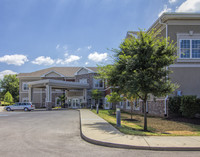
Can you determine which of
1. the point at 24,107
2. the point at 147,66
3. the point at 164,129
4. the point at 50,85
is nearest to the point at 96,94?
the point at 50,85

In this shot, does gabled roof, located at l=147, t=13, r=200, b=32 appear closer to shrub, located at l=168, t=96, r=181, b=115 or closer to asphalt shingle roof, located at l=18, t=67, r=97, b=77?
shrub, located at l=168, t=96, r=181, b=115

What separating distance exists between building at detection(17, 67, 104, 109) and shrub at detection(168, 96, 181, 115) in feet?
67.7

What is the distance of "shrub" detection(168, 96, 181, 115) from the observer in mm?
15353

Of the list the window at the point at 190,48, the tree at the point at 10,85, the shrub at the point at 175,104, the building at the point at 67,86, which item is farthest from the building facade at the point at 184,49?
the tree at the point at 10,85

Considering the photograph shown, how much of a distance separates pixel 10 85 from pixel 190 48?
227ft

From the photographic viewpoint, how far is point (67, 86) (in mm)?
35500

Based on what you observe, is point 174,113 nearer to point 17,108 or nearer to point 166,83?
point 166,83

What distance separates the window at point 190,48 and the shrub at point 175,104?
4.04 meters

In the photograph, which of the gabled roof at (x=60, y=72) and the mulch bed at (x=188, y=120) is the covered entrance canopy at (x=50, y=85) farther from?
the mulch bed at (x=188, y=120)

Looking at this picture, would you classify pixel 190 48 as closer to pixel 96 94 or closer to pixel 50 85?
pixel 96 94

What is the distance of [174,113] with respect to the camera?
52.1ft

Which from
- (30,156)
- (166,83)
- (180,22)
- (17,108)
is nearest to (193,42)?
(180,22)

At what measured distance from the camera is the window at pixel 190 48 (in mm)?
17188

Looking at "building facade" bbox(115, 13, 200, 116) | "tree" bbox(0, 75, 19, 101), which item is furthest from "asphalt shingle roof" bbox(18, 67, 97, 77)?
"tree" bbox(0, 75, 19, 101)
